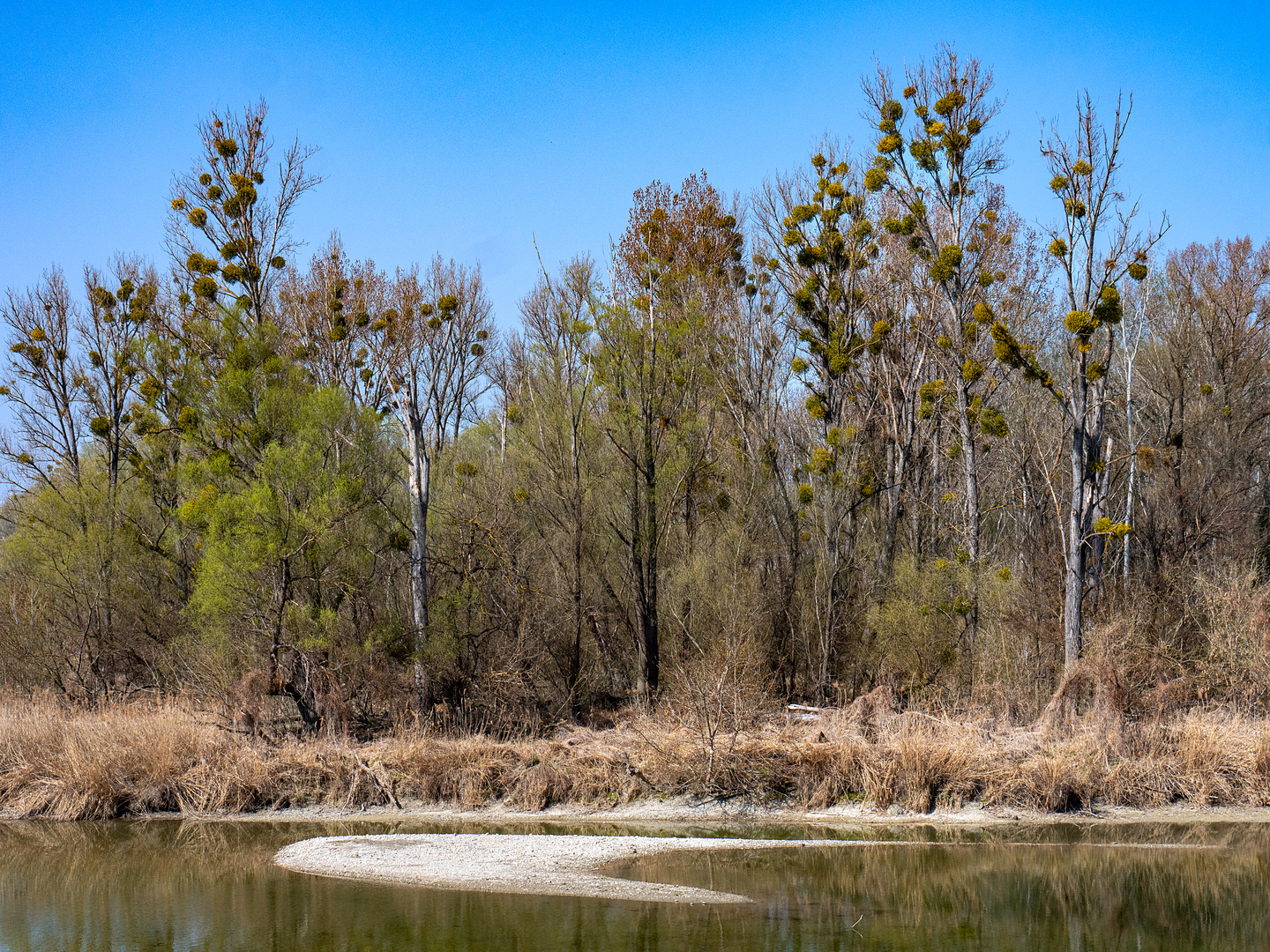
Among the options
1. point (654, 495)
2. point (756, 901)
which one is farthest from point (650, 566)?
point (756, 901)

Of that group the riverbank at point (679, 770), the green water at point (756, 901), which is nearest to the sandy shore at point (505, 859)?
the green water at point (756, 901)

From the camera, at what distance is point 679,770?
16.0 meters

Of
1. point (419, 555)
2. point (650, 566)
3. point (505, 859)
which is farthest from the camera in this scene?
point (650, 566)

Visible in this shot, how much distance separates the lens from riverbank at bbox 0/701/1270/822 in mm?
14820

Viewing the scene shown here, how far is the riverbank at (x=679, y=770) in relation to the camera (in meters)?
14.8

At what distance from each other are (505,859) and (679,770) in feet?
12.8

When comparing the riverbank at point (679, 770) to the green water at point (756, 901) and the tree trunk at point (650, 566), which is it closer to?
the green water at point (756, 901)

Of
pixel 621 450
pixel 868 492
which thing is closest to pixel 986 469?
pixel 868 492

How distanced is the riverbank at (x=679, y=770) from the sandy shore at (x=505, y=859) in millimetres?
1803

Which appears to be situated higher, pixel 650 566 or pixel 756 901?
pixel 650 566

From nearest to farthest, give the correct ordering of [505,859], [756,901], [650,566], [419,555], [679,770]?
[756,901] < [505,859] < [679,770] < [419,555] < [650,566]

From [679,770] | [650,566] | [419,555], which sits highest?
[419,555]

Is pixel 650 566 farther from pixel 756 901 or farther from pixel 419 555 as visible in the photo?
pixel 756 901

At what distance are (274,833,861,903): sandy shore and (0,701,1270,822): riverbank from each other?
1803mm
